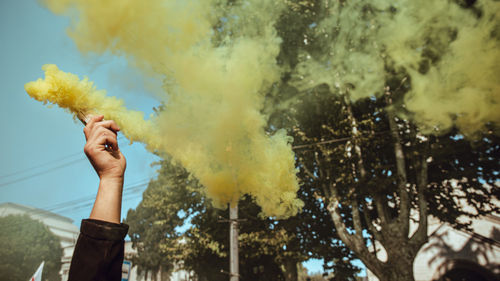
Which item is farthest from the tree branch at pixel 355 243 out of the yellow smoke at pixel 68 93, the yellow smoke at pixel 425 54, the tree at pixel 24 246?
the tree at pixel 24 246

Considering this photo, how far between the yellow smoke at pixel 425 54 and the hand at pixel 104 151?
22.3 feet

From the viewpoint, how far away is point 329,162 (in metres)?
10.6

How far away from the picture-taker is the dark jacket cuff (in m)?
1.20

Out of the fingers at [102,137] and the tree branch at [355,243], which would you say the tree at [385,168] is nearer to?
the tree branch at [355,243]

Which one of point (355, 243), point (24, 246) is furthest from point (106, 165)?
point (24, 246)

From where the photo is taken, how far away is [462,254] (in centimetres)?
1888

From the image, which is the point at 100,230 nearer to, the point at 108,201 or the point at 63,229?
the point at 108,201

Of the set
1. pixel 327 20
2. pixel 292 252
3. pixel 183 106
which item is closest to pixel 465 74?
pixel 327 20

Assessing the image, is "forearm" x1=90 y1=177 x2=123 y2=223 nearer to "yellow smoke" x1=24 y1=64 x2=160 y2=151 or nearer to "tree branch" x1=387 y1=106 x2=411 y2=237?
"yellow smoke" x1=24 y1=64 x2=160 y2=151

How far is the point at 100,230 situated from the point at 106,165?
1.22ft

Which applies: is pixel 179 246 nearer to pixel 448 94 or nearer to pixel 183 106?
pixel 183 106

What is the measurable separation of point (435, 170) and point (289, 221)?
597 centimetres

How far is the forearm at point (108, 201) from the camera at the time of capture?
50.5 inches

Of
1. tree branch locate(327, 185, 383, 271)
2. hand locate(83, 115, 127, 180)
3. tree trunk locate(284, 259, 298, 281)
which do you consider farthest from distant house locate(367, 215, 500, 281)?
hand locate(83, 115, 127, 180)
